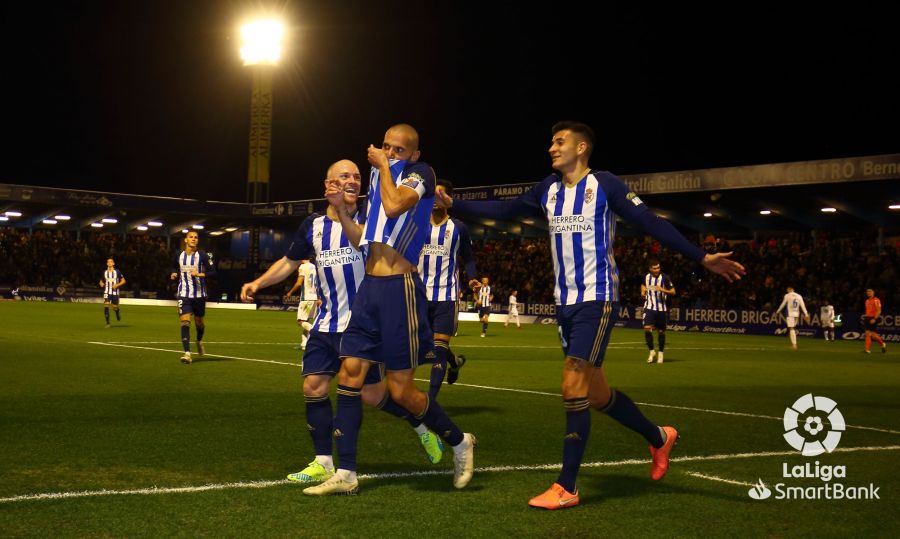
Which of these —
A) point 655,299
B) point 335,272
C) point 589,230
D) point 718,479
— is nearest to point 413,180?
point 335,272

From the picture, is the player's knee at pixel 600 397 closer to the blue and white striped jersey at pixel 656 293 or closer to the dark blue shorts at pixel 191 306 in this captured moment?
the dark blue shorts at pixel 191 306

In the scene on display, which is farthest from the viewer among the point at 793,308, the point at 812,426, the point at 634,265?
the point at 634,265

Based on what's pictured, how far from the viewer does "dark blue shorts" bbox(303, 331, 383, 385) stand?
21.7 ft

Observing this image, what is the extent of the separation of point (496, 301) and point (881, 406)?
37412 millimetres

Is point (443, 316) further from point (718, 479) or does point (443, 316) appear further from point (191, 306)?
point (191, 306)

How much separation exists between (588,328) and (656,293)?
15.7m

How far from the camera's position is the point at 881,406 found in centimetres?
1254

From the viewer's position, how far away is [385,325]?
5.99 metres

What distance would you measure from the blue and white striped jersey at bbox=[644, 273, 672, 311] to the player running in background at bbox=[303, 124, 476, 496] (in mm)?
15492

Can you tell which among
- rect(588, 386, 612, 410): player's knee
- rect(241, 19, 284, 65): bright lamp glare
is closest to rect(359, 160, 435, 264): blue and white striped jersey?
rect(588, 386, 612, 410): player's knee

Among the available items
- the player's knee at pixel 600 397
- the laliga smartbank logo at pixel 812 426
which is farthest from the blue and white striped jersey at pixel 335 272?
the laliga smartbank logo at pixel 812 426

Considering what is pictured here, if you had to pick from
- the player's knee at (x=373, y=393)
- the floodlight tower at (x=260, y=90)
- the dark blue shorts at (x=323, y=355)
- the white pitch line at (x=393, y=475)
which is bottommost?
the white pitch line at (x=393, y=475)

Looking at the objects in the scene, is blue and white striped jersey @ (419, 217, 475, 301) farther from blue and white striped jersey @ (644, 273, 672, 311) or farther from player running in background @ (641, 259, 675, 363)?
blue and white striped jersey @ (644, 273, 672, 311)

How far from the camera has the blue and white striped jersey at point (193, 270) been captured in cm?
1725
